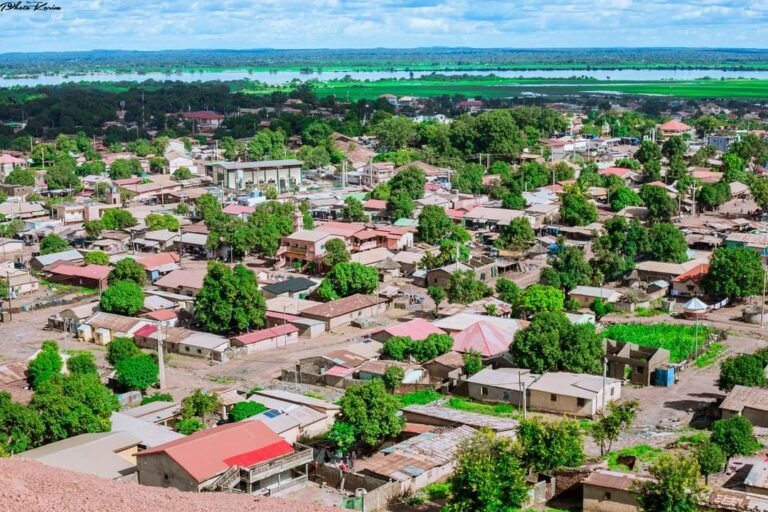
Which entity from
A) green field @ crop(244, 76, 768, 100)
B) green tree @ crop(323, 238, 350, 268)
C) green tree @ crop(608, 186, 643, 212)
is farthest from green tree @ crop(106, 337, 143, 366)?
green field @ crop(244, 76, 768, 100)

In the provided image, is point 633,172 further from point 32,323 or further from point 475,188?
point 32,323

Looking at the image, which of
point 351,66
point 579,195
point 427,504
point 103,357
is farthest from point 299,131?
point 351,66

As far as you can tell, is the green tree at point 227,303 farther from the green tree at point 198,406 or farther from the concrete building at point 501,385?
the concrete building at point 501,385

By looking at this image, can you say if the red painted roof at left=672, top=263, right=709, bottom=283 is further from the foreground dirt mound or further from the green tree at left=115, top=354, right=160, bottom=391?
the foreground dirt mound

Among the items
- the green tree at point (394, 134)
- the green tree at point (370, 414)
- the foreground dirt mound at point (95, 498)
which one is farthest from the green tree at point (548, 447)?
the green tree at point (394, 134)

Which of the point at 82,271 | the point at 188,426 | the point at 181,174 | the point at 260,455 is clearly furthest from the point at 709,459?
the point at 181,174

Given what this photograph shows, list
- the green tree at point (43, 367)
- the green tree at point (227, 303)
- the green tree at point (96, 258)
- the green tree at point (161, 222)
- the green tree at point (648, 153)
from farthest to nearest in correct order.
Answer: the green tree at point (648, 153) → the green tree at point (161, 222) → the green tree at point (96, 258) → the green tree at point (227, 303) → the green tree at point (43, 367)
